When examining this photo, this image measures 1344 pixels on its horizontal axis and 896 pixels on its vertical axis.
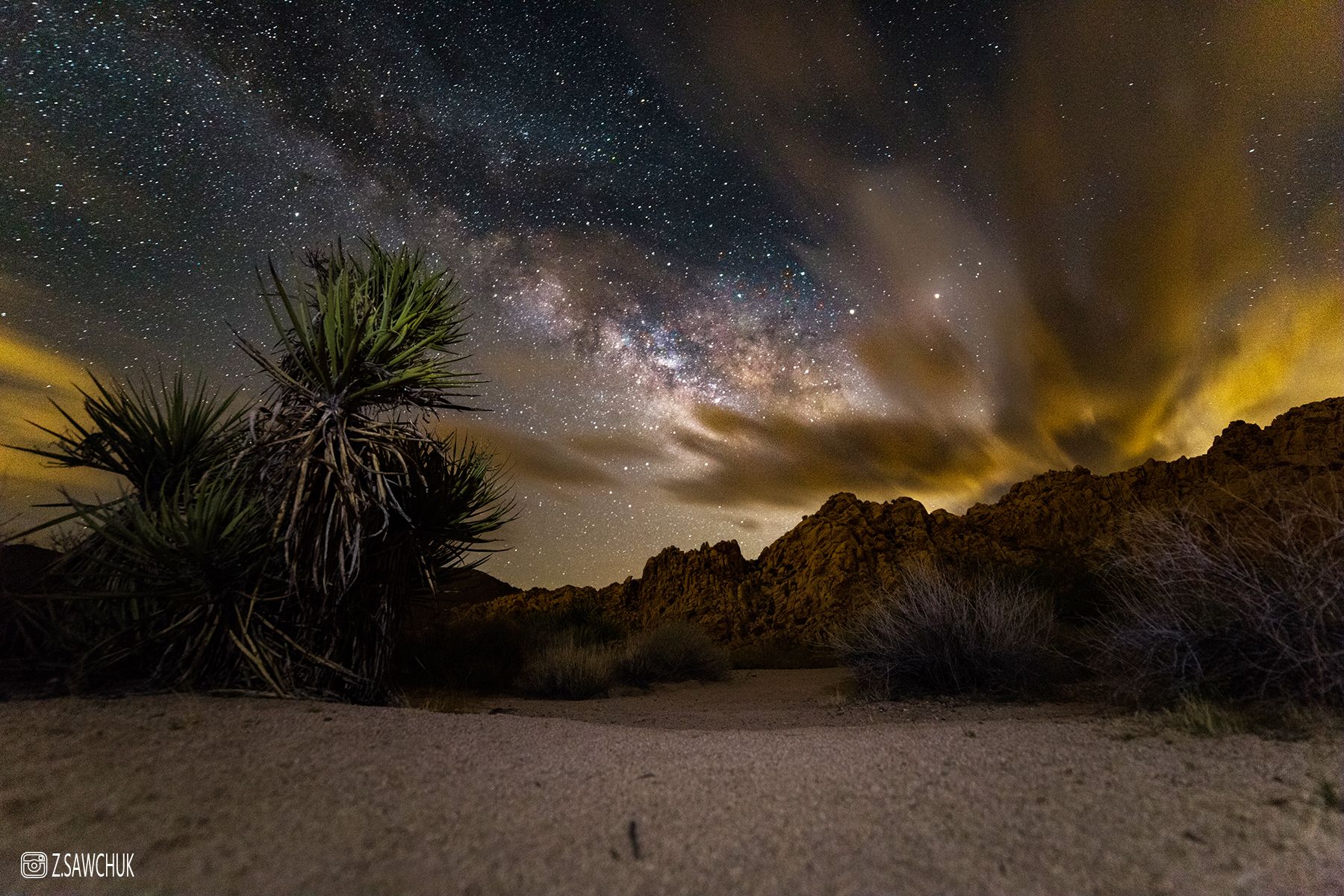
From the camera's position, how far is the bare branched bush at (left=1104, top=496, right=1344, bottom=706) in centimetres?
523

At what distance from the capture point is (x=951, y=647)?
8938 millimetres

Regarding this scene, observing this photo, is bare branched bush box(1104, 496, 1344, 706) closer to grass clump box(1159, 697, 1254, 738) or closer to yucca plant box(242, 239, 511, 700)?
grass clump box(1159, 697, 1254, 738)

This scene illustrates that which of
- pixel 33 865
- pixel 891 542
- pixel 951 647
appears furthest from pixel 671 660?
pixel 891 542

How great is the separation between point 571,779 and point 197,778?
1814mm

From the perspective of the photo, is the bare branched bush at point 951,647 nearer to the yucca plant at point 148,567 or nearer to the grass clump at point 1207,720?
the grass clump at point 1207,720

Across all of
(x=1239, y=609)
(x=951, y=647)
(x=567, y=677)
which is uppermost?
(x=1239, y=609)

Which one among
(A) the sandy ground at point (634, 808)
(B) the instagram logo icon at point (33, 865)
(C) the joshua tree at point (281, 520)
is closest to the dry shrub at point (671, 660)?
(C) the joshua tree at point (281, 520)

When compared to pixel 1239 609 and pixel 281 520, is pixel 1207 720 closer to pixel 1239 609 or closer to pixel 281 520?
pixel 1239 609

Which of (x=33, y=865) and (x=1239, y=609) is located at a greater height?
(x=1239, y=609)

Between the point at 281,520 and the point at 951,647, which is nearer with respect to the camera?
the point at 281,520

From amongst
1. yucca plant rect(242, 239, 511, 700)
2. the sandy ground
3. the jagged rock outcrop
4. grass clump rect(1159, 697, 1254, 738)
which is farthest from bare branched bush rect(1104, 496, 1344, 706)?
the jagged rock outcrop

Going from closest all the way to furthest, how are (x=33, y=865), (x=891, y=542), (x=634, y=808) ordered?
(x=33, y=865)
(x=634, y=808)
(x=891, y=542)

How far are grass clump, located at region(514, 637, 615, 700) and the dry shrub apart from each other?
43.3 inches

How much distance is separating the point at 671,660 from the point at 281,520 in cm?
971
